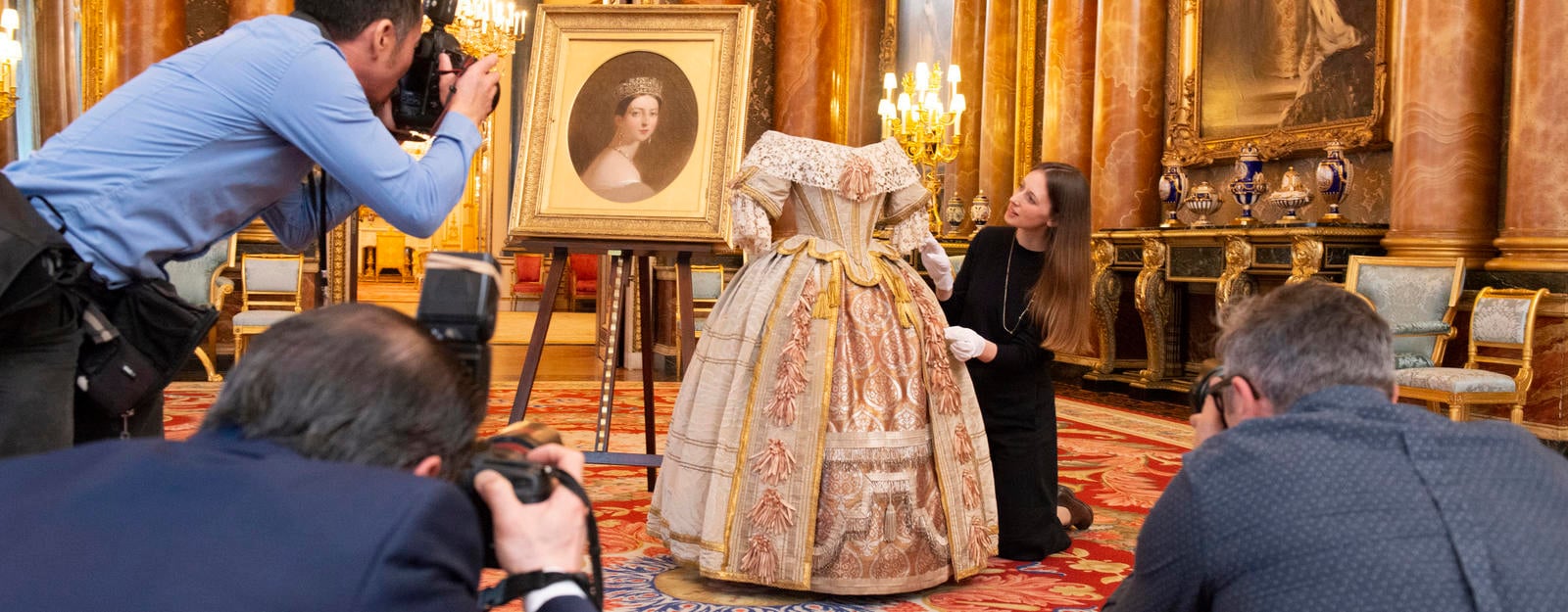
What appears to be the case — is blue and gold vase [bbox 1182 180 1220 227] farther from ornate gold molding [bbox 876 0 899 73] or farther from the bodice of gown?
the bodice of gown

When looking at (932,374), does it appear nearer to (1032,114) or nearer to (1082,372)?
(1082,372)

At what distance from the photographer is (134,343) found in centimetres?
178

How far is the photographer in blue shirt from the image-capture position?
5.36ft

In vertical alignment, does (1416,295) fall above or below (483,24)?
below

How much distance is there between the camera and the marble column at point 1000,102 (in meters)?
10.4

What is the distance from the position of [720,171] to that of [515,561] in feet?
10.5

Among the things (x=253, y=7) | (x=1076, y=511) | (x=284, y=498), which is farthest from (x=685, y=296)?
(x=253, y=7)

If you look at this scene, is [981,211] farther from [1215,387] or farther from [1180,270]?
[1215,387]

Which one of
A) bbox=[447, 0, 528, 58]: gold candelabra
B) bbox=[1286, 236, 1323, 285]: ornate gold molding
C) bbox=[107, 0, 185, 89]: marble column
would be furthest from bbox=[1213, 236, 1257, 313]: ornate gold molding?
bbox=[107, 0, 185, 89]: marble column

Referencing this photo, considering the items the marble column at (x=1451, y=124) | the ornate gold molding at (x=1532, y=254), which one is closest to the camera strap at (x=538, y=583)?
the ornate gold molding at (x=1532, y=254)

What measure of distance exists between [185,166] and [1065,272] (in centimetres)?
242

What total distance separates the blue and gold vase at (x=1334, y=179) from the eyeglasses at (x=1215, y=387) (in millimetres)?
5636

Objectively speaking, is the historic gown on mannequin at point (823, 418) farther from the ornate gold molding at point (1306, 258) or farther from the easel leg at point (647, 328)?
the ornate gold molding at point (1306, 258)

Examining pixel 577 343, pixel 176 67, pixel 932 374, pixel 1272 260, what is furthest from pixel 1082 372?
pixel 176 67
